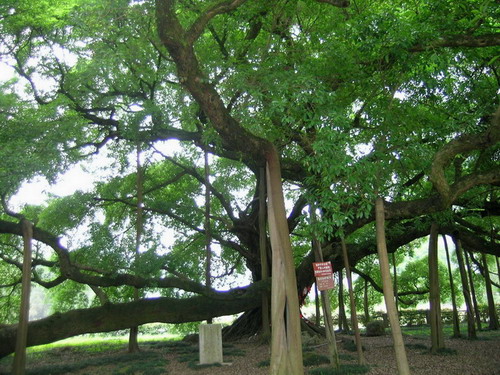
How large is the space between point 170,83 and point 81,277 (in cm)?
558

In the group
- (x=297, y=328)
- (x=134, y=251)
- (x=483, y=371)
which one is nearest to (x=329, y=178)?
(x=297, y=328)

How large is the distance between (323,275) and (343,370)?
1752mm

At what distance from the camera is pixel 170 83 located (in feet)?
39.7

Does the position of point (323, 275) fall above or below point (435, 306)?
above

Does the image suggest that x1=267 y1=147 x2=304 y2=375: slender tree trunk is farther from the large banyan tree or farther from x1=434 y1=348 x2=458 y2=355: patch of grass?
x1=434 y1=348 x2=458 y2=355: patch of grass

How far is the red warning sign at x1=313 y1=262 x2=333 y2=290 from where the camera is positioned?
8273 millimetres

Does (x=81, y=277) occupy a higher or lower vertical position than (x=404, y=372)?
higher

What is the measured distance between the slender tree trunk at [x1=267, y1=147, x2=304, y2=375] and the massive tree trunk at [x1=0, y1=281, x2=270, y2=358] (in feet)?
16.0

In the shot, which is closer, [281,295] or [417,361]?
[281,295]

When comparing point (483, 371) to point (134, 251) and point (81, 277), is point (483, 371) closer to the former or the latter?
point (134, 251)

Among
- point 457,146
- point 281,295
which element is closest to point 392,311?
point 281,295

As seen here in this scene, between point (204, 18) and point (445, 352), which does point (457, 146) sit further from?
point (445, 352)

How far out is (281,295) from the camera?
295 inches

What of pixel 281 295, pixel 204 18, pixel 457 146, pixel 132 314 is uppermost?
pixel 204 18
